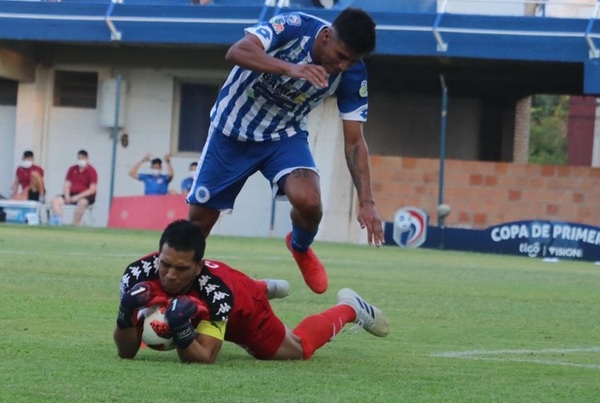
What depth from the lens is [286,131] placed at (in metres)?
8.95

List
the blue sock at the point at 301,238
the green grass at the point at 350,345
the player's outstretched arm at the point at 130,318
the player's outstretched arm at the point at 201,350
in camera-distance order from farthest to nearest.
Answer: the blue sock at the point at 301,238 < the player's outstretched arm at the point at 201,350 < the player's outstretched arm at the point at 130,318 < the green grass at the point at 350,345

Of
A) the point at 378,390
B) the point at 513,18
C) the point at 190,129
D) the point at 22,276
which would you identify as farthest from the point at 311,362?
the point at 190,129

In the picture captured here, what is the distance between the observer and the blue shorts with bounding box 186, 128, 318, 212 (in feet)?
29.3

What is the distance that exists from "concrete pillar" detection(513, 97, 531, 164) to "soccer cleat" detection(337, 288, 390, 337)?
2691 cm

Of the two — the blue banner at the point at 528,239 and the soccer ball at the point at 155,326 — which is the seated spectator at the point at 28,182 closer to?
the blue banner at the point at 528,239

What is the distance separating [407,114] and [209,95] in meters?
4.40

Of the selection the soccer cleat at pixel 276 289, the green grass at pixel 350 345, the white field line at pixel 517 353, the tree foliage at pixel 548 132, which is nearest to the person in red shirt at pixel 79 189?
the green grass at pixel 350 345

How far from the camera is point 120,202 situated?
28625 mm

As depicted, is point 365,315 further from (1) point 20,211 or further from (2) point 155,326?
(1) point 20,211

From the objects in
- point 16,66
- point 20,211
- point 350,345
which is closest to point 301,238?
point 350,345

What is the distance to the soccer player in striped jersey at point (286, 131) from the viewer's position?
818 centimetres

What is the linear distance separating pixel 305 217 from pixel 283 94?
0.90 m

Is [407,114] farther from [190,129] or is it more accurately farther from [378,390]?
[378,390]

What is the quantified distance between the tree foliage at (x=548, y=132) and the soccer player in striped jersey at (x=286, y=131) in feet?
161
